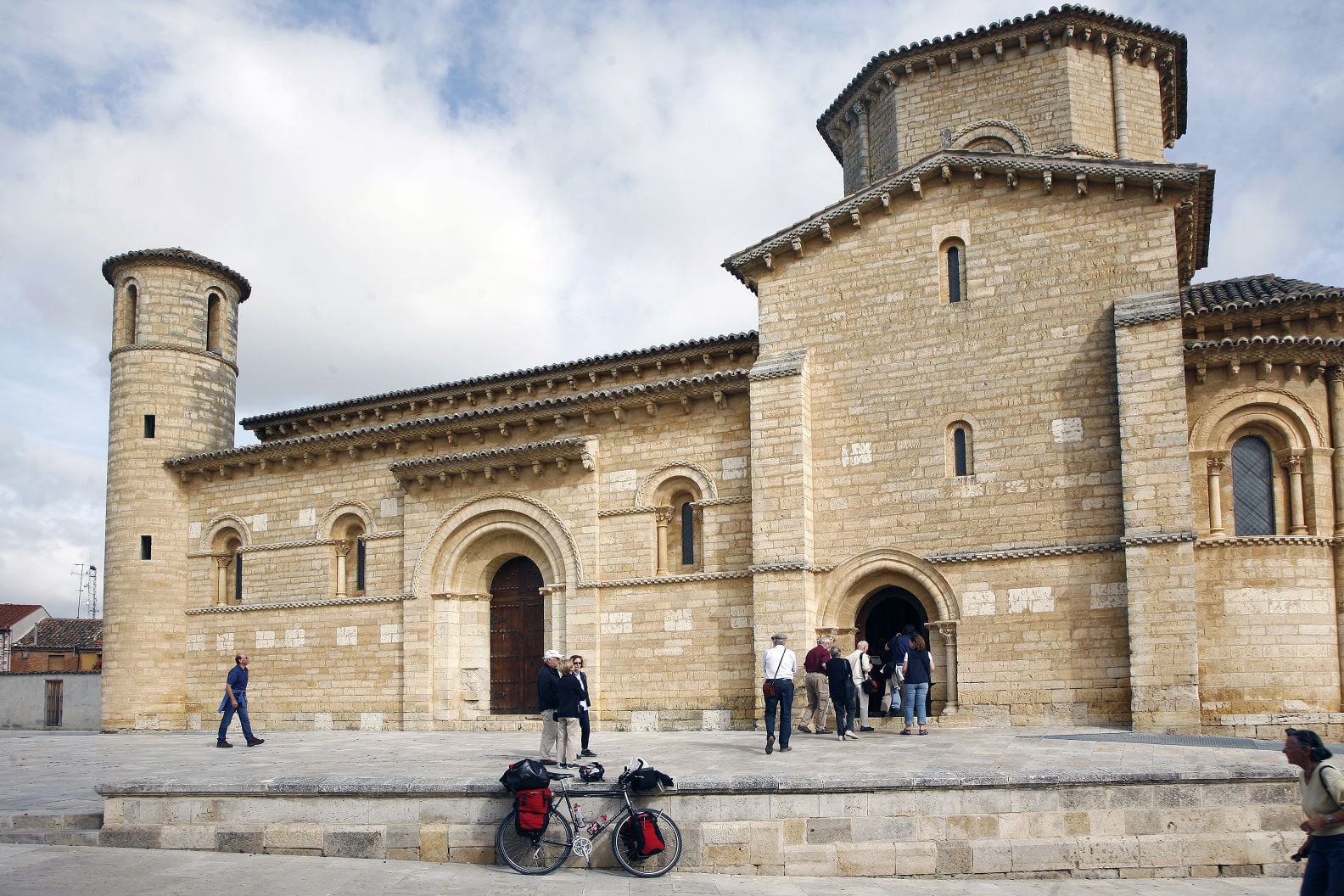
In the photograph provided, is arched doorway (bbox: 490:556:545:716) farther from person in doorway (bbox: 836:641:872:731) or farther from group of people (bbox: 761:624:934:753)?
person in doorway (bbox: 836:641:872:731)

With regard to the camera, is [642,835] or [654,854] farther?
[654,854]

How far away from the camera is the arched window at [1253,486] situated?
1864 centimetres

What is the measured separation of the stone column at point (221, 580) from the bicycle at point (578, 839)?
17.9m

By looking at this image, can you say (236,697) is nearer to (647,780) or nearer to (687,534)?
(687,534)

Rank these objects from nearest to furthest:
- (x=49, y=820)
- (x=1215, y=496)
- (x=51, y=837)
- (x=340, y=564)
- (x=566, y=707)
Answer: (x=51, y=837) < (x=49, y=820) < (x=566, y=707) < (x=1215, y=496) < (x=340, y=564)

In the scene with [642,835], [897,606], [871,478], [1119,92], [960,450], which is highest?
[1119,92]

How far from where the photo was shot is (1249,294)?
20703mm

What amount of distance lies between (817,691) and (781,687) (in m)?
2.15

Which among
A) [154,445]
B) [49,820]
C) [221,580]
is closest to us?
[49,820]

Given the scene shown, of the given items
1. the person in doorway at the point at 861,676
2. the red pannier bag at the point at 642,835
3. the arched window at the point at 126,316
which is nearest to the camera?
the red pannier bag at the point at 642,835

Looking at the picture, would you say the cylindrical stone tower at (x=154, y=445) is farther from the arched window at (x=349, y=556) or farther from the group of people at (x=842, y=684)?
the group of people at (x=842, y=684)

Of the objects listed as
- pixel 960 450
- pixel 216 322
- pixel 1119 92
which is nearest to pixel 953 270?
pixel 960 450

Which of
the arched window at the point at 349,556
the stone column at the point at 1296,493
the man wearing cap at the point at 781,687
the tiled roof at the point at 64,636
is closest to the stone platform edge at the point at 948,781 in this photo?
the man wearing cap at the point at 781,687

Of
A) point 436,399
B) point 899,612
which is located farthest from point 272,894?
point 436,399
